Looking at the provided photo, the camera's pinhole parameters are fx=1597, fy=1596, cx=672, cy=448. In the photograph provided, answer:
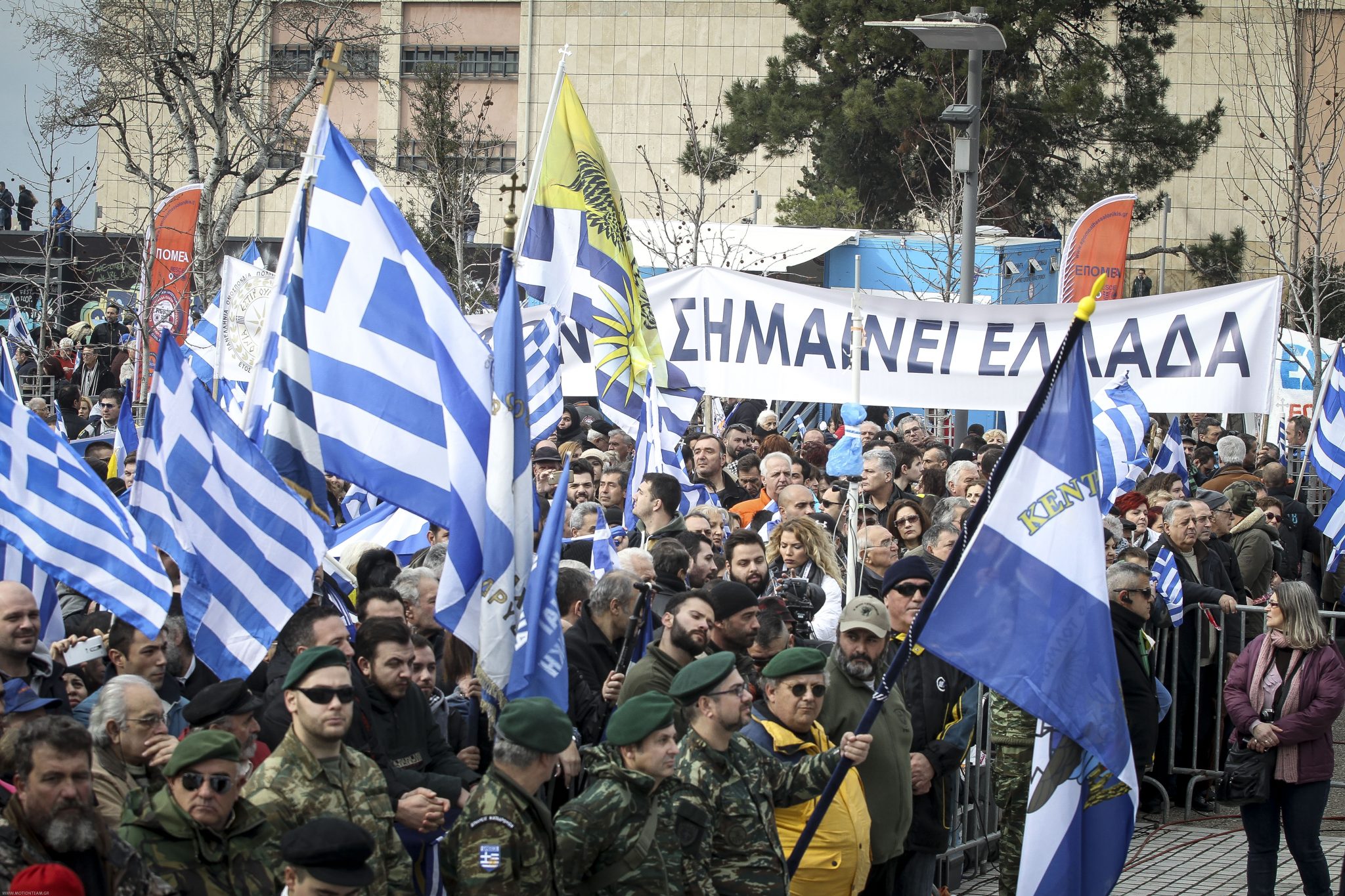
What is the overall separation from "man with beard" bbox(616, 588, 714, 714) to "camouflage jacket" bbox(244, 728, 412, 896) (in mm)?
1279

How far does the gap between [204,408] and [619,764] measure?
2.62 metres

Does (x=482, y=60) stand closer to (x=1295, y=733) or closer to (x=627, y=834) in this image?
(x=1295, y=733)

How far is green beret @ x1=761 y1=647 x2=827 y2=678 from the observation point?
6074 mm

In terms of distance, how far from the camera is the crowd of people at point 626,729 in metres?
4.62

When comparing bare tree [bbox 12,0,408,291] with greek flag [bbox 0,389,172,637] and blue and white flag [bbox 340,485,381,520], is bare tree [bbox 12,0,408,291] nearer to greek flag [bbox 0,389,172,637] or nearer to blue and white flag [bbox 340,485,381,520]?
blue and white flag [bbox 340,485,381,520]

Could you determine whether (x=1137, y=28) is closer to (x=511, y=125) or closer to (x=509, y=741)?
(x=511, y=125)

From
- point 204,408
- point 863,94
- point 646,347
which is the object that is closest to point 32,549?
point 204,408

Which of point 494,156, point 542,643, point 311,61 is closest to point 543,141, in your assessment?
point 542,643

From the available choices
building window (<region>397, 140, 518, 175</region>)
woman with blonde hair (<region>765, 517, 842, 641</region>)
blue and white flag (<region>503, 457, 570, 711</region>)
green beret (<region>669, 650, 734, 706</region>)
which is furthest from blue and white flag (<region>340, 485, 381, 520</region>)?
building window (<region>397, 140, 518, 175</region>)

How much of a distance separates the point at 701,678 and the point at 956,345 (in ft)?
21.5

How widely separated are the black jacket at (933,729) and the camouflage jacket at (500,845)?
2397 millimetres

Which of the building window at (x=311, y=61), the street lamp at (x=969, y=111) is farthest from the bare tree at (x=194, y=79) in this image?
the street lamp at (x=969, y=111)

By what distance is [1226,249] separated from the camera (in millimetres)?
36781

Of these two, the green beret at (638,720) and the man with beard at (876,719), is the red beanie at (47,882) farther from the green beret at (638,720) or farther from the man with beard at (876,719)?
the man with beard at (876,719)
